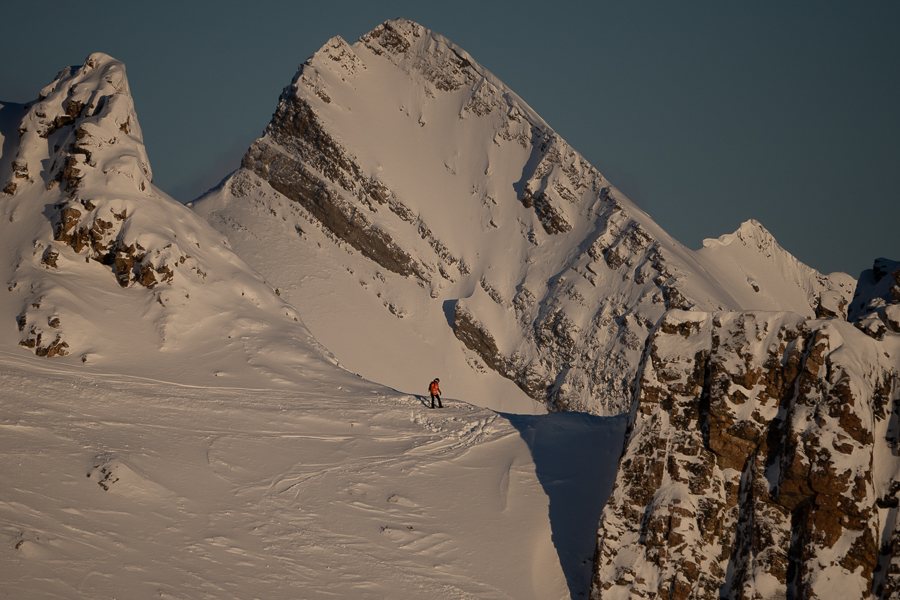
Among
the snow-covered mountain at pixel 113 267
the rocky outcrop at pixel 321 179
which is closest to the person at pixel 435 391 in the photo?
the snow-covered mountain at pixel 113 267

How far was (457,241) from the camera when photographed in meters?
64.2

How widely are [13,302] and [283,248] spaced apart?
104 ft

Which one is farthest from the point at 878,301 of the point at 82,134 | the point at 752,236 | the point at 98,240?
the point at 752,236

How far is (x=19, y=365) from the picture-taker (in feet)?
76.7

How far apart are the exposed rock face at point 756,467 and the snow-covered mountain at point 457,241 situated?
33392 millimetres

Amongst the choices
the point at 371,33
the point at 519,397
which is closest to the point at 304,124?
the point at 371,33

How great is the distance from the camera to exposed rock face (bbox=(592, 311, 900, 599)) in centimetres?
1642

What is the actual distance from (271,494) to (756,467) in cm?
1271

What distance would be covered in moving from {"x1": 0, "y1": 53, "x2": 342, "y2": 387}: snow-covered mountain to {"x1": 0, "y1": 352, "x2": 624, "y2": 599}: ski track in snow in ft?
6.48

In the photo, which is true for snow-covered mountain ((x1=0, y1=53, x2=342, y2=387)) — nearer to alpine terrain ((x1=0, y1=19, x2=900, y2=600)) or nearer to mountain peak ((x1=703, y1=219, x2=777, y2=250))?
alpine terrain ((x1=0, y1=19, x2=900, y2=600))

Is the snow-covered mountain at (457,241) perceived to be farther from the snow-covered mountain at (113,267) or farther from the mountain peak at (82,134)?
the mountain peak at (82,134)

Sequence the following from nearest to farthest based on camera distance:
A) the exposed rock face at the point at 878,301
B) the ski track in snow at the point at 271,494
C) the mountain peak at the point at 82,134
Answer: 1. the ski track in snow at the point at 271,494
2. the exposed rock face at the point at 878,301
3. the mountain peak at the point at 82,134

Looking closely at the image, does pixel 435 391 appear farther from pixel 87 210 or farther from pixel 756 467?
pixel 87 210

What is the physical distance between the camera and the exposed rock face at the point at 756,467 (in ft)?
53.9
